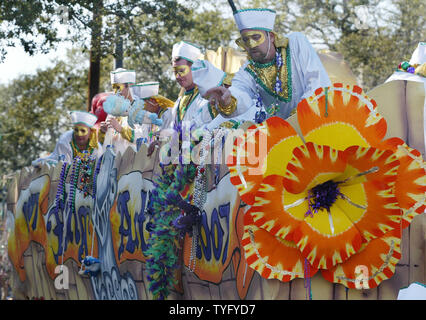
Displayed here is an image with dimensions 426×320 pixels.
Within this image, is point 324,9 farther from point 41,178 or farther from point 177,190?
point 177,190

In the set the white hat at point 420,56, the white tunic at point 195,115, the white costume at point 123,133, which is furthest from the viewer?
the white costume at point 123,133

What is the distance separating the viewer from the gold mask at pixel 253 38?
493cm

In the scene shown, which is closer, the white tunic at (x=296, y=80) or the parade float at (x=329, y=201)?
the parade float at (x=329, y=201)

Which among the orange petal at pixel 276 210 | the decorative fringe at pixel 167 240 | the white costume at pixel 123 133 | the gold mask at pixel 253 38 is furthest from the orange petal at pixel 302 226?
the white costume at pixel 123 133

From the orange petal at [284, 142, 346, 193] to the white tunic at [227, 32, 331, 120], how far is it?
1.21m

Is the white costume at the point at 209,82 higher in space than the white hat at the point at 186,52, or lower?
lower

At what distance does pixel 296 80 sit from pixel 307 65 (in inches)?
5.1

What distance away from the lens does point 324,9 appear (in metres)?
19.5

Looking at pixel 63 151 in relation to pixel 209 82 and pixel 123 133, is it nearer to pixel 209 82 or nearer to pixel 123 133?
pixel 123 133

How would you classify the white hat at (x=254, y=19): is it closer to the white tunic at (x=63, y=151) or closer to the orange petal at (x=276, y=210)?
the orange petal at (x=276, y=210)

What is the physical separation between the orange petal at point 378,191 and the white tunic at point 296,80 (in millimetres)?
1245

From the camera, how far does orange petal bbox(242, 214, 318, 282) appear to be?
376cm
